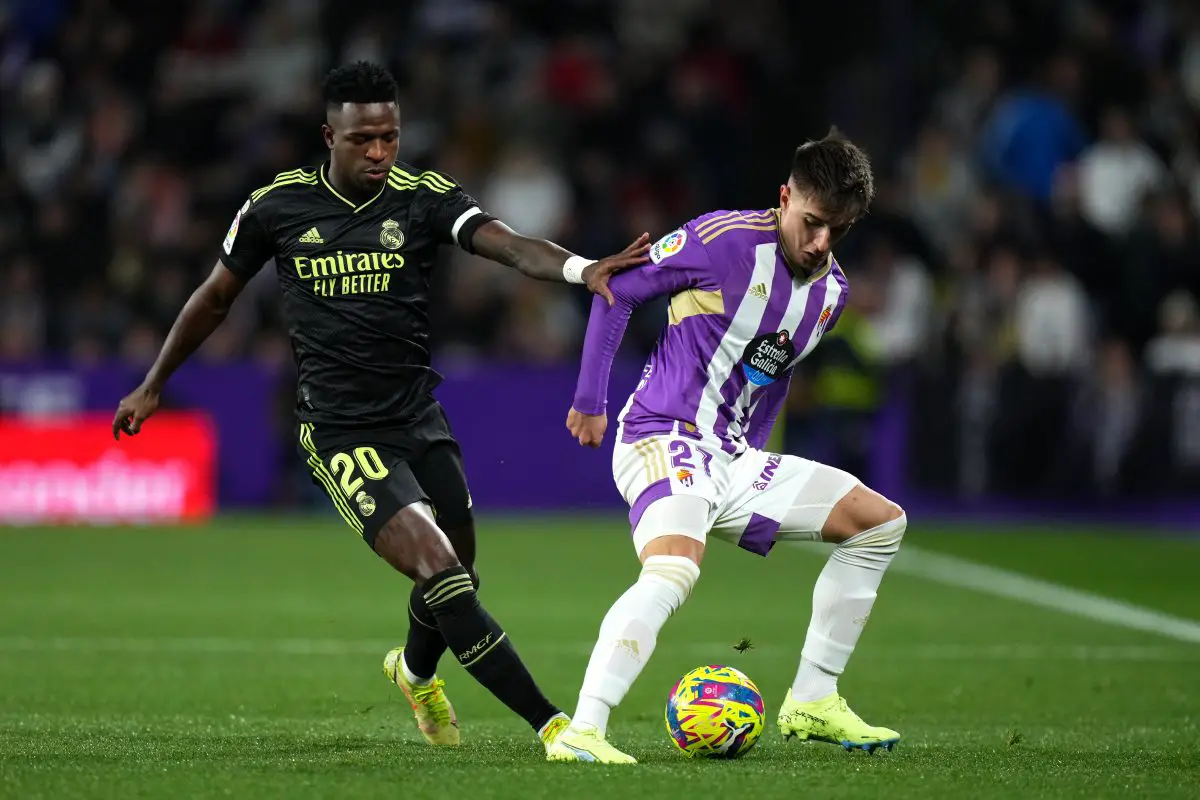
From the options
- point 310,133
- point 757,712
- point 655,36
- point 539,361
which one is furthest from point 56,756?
point 655,36

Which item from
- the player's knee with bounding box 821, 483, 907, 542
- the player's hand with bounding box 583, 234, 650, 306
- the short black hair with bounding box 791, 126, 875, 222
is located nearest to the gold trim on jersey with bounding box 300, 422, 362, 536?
the player's hand with bounding box 583, 234, 650, 306

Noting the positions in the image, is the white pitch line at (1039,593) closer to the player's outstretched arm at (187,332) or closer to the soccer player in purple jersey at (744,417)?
the soccer player in purple jersey at (744,417)

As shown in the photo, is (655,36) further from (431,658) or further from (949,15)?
(431,658)

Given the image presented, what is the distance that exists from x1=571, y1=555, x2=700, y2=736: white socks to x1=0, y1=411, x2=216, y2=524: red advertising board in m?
10.5

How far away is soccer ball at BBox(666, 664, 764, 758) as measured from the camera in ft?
19.6

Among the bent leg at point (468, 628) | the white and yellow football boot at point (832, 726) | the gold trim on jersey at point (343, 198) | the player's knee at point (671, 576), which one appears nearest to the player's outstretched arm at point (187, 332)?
the gold trim on jersey at point (343, 198)

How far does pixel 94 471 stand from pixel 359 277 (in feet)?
33.1

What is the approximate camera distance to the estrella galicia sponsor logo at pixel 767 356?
620cm

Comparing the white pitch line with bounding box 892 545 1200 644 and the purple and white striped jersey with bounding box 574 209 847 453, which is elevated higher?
the purple and white striped jersey with bounding box 574 209 847 453

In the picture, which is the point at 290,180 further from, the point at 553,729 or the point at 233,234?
the point at 553,729

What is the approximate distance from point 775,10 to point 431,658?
47.5 ft

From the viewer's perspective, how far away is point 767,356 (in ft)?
20.5

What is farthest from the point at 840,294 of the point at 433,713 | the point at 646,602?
the point at 433,713

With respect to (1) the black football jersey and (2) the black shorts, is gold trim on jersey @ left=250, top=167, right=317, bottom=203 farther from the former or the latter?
(2) the black shorts
